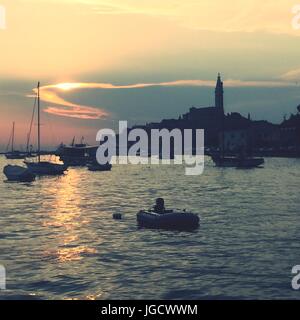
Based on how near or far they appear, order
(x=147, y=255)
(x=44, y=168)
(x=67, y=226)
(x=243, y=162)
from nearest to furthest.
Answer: (x=147, y=255) → (x=67, y=226) → (x=44, y=168) → (x=243, y=162)

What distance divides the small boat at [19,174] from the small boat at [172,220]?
232 feet

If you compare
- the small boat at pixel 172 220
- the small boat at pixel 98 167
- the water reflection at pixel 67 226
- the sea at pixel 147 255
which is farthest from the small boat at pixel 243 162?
the small boat at pixel 172 220

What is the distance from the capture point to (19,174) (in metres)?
107

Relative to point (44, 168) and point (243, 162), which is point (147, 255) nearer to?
point (44, 168)

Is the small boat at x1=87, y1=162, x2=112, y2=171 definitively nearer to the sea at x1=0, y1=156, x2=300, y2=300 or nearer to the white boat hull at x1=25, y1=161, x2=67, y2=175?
the white boat hull at x1=25, y1=161, x2=67, y2=175

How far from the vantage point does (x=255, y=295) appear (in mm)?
21484

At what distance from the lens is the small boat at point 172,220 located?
37250 mm

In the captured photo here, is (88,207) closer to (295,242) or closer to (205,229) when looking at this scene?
(205,229)

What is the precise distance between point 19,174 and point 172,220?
75956 mm

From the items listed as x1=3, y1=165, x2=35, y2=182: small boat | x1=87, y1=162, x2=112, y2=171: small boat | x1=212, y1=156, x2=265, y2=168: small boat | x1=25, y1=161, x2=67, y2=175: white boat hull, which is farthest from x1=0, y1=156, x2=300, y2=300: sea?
x1=212, y1=156, x2=265, y2=168: small boat

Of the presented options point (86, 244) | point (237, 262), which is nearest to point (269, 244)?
point (237, 262)

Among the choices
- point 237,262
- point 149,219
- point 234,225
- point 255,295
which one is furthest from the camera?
point 234,225

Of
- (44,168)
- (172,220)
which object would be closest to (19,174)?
(44,168)

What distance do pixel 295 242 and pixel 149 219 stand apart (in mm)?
11061
